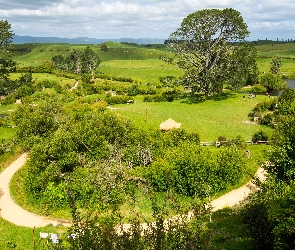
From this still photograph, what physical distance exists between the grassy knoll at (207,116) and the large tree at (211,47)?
448 centimetres

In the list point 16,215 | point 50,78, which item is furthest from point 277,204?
point 50,78

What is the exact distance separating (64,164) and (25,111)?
48.6 feet

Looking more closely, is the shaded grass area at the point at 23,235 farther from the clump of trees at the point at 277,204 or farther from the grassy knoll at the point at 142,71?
the grassy knoll at the point at 142,71

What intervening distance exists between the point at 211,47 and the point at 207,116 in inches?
604

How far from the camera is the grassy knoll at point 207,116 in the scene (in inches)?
1542

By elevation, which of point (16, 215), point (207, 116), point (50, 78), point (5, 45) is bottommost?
point (16, 215)

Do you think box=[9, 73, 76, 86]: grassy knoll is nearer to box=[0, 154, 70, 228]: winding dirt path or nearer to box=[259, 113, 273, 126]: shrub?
box=[259, 113, 273, 126]: shrub

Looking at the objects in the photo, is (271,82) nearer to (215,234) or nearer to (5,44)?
(5,44)

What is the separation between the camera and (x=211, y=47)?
181 ft

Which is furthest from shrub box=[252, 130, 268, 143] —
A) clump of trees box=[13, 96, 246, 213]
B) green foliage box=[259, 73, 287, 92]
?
green foliage box=[259, 73, 287, 92]

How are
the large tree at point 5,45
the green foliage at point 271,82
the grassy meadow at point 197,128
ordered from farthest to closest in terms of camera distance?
the green foliage at point 271,82, the large tree at point 5,45, the grassy meadow at point 197,128

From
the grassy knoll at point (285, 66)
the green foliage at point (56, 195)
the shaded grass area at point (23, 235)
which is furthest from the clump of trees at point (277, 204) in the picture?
the grassy knoll at point (285, 66)

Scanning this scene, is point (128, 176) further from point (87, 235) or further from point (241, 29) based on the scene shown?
point (241, 29)

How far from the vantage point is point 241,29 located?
53812 mm
